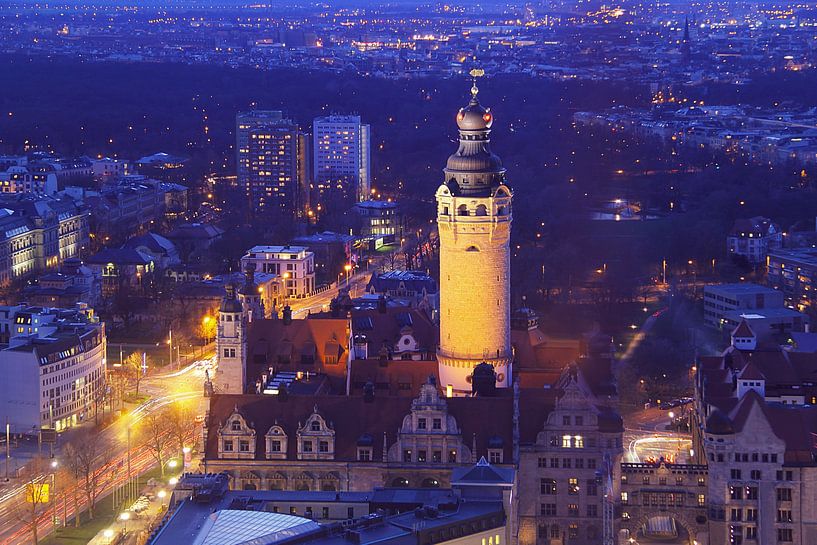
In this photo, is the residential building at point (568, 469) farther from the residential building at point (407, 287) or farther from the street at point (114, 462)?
the residential building at point (407, 287)

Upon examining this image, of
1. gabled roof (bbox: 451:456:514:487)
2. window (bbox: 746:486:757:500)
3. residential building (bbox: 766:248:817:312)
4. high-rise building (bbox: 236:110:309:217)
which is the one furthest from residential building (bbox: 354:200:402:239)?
gabled roof (bbox: 451:456:514:487)

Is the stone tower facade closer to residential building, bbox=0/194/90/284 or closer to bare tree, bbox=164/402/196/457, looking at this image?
bare tree, bbox=164/402/196/457

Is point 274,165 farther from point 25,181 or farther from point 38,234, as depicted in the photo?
point 38,234

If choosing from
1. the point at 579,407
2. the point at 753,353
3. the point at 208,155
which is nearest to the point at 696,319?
the point at 753,353

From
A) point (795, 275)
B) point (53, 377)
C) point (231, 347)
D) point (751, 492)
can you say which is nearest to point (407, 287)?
point (53, 377)

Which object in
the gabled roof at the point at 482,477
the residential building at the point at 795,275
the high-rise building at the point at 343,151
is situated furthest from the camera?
the high-rise building at the point at 343,151

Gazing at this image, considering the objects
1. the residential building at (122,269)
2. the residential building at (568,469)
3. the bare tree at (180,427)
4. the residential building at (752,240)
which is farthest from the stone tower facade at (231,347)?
the residential building at (752,240)
